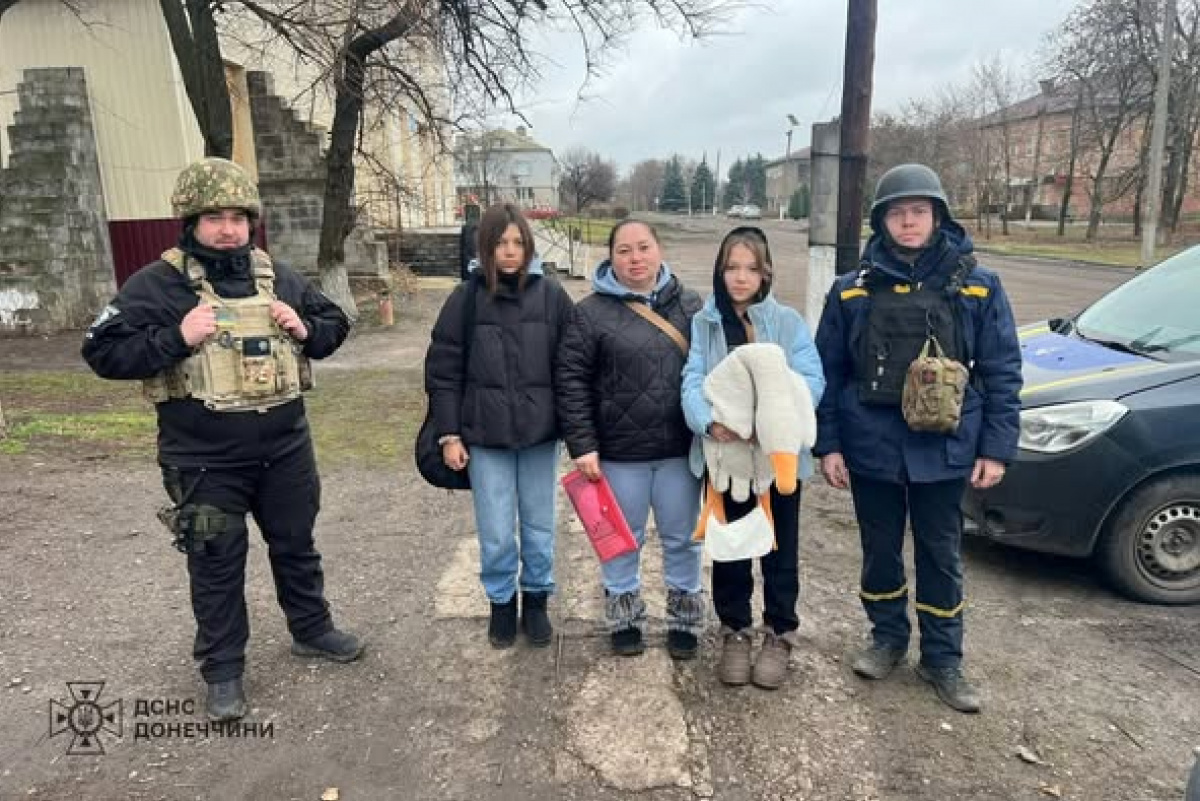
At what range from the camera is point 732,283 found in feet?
9.93

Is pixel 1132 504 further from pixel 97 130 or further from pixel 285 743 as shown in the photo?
pixel 97 130

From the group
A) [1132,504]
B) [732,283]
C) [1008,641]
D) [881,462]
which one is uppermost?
[732,283]

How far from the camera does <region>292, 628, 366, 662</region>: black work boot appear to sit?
343cm

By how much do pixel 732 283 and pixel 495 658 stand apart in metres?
1.83

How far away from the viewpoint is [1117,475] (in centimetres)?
379

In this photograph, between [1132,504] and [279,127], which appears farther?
[279,127]

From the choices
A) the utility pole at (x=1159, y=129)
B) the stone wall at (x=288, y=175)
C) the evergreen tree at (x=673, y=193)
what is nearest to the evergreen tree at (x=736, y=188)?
the evergreen tree at (x=673, y=193)

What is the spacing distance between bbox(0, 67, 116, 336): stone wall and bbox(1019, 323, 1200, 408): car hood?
12570mm

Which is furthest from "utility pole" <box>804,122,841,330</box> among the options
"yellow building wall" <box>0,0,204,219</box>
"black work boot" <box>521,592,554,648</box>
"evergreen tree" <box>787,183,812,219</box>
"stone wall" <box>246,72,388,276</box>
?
"evergreen tree" <box>787,183,812,219</box>

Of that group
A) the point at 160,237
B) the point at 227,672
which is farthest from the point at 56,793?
the point at 160,237

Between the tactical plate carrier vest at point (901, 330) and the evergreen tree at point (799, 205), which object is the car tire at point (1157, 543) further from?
the evergreen tree at point (799, 205)

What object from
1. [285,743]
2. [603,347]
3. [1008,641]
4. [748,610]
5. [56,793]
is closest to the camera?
[56,793]

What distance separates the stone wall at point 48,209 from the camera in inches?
457

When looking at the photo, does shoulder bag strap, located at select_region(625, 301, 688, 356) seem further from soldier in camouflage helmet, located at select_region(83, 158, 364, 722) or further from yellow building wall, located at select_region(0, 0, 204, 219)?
yellow building wall, located at select_region(0, 0, 204, 219)
